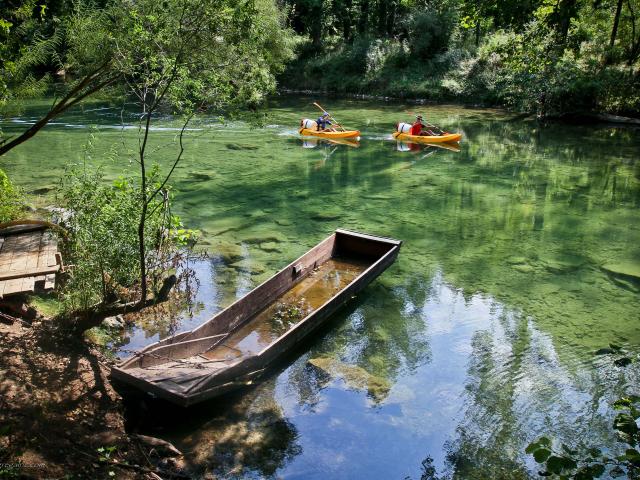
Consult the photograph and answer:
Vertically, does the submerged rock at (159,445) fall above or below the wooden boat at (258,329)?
below

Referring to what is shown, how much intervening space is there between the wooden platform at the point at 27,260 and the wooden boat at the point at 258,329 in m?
1.30

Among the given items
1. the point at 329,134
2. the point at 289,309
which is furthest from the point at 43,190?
the point at 329,134

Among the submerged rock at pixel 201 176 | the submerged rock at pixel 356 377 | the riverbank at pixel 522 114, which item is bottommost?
the submerged rock at pixel 356 377

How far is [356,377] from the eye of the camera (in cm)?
714

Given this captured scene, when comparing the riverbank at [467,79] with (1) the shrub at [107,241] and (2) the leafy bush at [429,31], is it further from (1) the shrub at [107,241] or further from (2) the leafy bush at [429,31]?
(1) the shrub at [107,241]

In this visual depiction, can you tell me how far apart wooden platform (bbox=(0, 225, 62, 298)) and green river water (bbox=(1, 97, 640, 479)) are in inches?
61.5

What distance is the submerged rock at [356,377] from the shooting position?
6.95 meters

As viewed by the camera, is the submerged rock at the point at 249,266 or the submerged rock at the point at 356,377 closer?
the submerged rock at the point at 356,377

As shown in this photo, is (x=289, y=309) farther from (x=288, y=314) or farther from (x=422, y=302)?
(x=422, y=302)

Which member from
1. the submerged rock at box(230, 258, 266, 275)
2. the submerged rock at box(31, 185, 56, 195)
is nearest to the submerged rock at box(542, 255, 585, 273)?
the submerged rock at box(230, 258, 266, 275)

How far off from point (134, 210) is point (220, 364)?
2400 mm

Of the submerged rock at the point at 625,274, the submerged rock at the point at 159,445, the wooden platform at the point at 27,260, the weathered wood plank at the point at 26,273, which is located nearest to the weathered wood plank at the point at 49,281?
the wooden platform at the point at 27,260

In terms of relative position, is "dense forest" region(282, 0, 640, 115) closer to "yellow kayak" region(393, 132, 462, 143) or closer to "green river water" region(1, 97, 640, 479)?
"yellow kayak" region(393, 132, 462, 143)

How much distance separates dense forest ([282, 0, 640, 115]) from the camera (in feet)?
83.4
